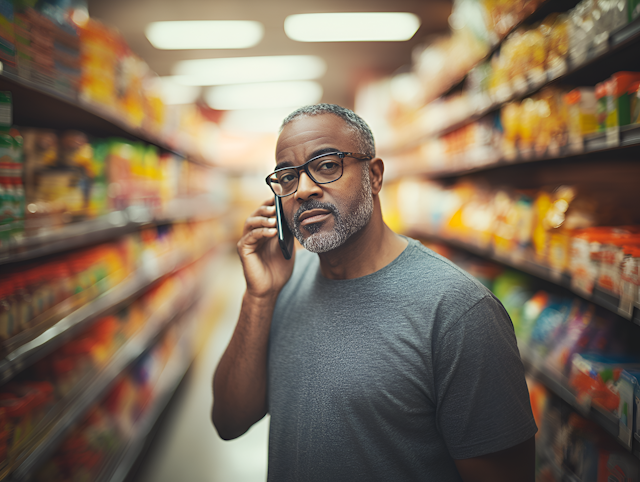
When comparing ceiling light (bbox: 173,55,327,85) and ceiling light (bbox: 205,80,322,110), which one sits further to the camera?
ceiling light (bbox: 205,80,322,110)

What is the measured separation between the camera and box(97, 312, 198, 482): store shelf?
2.04m

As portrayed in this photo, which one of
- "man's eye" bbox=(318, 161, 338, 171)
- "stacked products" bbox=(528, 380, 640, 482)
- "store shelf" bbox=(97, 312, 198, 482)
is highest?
"man's eye" bbox=(318, 161, 338, 171)

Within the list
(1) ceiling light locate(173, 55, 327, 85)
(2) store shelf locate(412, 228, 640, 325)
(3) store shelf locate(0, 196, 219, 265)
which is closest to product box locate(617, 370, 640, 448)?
(2) store shelf locate(412, 228, 640, 325)

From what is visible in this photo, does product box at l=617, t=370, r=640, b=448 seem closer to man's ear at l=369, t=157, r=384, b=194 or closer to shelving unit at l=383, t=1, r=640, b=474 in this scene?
shelving unit at l=383, t=1, r=640, b=474

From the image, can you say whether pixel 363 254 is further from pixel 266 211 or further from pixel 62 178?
pixel 62 178

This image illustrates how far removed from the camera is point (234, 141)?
10281 millimetres

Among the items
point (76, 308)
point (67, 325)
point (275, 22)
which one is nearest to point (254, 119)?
point (275, 22)

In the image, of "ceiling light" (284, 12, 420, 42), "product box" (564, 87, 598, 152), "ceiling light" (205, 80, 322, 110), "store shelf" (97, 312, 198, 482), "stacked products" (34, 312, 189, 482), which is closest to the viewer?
"product box" (564, 87, 598, 152)

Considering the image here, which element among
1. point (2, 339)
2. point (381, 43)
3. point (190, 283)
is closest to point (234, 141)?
point (381, 43)

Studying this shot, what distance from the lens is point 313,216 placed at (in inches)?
44.8

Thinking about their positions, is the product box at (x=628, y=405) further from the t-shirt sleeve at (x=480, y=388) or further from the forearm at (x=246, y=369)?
the forearm at (x=246, y=369)

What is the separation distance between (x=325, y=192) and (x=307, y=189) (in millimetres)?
58

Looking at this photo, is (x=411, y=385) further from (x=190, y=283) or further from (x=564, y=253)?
(x=190, y=283)

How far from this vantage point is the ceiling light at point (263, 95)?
252 inches
